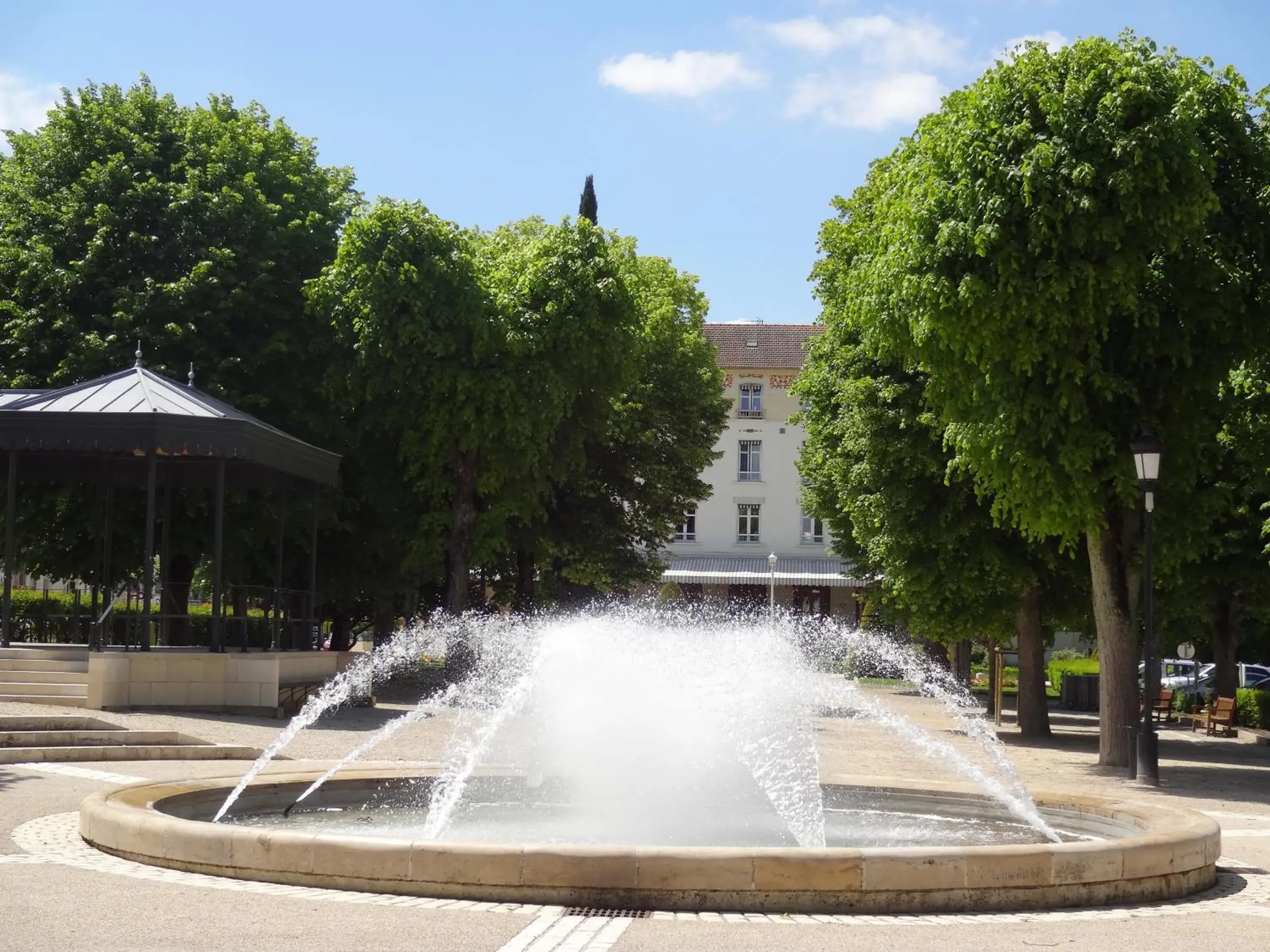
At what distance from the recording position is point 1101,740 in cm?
2158

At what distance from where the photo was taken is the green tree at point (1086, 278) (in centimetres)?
1877

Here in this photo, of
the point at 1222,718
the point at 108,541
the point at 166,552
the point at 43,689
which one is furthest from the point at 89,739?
the point at 1222,718

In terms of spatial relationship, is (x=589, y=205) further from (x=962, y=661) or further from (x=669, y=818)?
(x=669, y=818)

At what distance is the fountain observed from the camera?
881 centimetres

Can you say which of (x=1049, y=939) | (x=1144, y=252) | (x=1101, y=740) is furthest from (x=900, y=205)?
(x=1049, y=939)

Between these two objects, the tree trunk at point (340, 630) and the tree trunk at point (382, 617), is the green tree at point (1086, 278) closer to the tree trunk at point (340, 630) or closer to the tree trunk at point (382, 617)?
the tree trunk at point (382, 617)

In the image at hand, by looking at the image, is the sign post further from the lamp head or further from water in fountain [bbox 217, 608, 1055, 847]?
water in fountain [bbox 217, 608, 1055, 847]

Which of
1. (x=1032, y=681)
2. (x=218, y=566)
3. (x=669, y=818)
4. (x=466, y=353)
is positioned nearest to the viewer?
(x=669, y=818)

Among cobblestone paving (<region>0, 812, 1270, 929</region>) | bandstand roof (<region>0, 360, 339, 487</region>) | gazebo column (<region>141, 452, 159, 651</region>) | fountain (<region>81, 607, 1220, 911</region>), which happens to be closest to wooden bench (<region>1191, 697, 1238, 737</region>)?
fountain (<region>81, 607, 1220, 911</region>)

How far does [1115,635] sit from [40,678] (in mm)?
16201

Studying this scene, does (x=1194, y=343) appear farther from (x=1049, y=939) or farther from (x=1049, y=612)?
(x=1049, y=939)

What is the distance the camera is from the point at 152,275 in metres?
32.2

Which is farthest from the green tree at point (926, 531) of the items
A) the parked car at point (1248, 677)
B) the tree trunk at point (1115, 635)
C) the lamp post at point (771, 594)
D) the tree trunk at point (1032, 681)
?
the lamp post at point (771, 594)

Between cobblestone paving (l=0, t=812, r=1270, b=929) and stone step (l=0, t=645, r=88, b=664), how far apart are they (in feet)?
45.3
